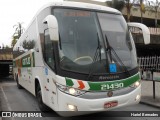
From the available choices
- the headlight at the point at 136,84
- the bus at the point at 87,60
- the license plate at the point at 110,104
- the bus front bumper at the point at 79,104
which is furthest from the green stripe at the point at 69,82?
the headlight at the point at 136,84

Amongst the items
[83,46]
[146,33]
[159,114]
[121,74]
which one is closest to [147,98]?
[159,114]

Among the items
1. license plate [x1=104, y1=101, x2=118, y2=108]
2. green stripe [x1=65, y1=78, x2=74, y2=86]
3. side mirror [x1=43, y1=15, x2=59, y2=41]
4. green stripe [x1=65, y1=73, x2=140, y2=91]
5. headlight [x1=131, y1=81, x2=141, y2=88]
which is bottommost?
license plate [x1=104, y1=101, x2=118, y2=108]

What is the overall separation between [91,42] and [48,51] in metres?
1.20

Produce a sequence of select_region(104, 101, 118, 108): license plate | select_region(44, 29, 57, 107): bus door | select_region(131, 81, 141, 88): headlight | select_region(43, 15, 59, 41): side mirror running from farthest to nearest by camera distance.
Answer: select_region(131, 81, 141, 88): headlight → select_region(44, 29, 57, 107): bus door → select_region(104, 101, 118, 108): license plate → select_region(43, 15, 59, 41): side mirror

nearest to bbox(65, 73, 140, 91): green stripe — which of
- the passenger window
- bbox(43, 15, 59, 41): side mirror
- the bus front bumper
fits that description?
the bus front bumper

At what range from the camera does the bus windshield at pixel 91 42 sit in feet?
20.1

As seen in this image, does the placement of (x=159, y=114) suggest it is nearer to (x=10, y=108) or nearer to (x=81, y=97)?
(x=81, y=97)

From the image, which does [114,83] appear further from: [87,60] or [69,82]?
[69,82]

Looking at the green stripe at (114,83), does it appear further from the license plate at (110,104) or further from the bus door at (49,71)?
the bus door at (49,71)

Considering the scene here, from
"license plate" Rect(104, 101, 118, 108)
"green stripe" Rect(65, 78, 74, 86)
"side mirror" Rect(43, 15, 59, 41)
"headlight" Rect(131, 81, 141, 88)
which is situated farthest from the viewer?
"headlight" Rect(131, 81, 141, 88)

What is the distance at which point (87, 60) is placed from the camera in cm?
614

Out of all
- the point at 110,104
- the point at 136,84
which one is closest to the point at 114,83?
the point at 110,104

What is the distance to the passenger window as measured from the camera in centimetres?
646

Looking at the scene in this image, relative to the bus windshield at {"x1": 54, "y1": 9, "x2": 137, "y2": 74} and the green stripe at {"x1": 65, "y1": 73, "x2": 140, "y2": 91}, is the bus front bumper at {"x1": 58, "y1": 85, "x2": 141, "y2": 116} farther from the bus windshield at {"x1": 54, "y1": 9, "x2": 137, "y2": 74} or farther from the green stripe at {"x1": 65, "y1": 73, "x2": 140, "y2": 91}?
the bus windshield at {"x1": 54, "y1": 9, "x2": 137, "y2": 74}
